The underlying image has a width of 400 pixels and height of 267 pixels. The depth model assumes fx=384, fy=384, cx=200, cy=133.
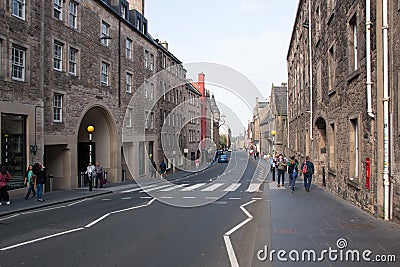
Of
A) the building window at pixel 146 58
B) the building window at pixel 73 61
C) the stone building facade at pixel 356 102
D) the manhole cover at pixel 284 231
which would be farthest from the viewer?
the building window at pixel 146 58

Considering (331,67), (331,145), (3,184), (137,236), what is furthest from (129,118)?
(137,236)

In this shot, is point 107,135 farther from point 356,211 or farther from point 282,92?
point 282,92

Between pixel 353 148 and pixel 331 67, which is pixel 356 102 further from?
pixel 331 67

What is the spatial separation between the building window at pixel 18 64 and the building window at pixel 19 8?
5.15ft

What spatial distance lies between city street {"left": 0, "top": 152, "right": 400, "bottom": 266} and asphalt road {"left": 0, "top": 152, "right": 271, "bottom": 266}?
2 centimetres

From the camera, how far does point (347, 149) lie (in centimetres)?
1347

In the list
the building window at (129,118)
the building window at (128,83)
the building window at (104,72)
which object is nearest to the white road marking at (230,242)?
the building window at (104,72)

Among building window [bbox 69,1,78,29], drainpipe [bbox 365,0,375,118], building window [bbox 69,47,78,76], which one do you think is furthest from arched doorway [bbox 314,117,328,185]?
building window [bbox 69,1,78,29]

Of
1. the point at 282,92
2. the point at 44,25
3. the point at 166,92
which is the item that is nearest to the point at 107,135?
the point at 44,25

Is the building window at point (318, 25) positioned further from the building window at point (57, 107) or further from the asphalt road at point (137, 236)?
the building window at point (57, 107)

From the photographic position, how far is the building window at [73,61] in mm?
23344

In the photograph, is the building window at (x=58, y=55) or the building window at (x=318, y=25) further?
the building window at (x=58, y=55)

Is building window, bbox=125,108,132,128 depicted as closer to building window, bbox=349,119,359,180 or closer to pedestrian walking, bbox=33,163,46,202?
pedestrian walking, bbox=33,163,46,202

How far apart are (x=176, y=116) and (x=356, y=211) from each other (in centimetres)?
3709
